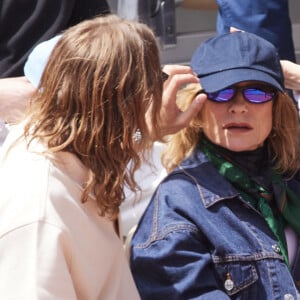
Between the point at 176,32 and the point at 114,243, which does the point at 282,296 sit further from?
the point at 176,32

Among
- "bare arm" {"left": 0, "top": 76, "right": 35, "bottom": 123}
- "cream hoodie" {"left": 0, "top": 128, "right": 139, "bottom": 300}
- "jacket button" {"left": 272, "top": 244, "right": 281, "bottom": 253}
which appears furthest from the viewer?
"bare arm" {"left": 0, "top": 76, "right": 35, "bottom": 123}

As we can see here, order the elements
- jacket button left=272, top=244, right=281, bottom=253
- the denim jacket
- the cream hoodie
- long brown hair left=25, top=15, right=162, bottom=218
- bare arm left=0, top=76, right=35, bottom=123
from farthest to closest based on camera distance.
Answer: bare arm left=0, top=76, right=35, bottom=123
jacket button left=272, top=244, right=281, bottom=253
the denim jacket
long brown hair left=25, top=15, right=162, bottom=218
the cream hoodie

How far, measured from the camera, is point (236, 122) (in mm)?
2096

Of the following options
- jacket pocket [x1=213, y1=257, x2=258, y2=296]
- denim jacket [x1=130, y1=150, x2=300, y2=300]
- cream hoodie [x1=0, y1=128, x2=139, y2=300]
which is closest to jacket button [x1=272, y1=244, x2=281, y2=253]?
denim jacket [x1=130, y1=150, x2=300, y2=300]

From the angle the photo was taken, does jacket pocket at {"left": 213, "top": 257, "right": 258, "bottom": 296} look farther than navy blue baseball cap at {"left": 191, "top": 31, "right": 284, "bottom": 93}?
No

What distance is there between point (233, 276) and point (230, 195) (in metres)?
0.24

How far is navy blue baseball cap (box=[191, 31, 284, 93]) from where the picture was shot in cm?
207

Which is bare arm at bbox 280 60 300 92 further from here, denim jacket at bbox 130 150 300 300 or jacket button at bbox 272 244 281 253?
jacket button at bbox 272 244 281 253

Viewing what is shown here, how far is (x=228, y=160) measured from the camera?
7.07 ft

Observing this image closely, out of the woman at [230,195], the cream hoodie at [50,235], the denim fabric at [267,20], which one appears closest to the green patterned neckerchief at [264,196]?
the woman at [230,195]

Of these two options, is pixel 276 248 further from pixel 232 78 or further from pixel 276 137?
pixel 232 78

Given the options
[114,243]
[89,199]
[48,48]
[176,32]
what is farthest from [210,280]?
[176,32]

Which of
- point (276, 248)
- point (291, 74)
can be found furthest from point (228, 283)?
point (291, 74)

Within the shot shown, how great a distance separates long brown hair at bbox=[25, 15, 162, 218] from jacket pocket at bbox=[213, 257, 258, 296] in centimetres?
39
